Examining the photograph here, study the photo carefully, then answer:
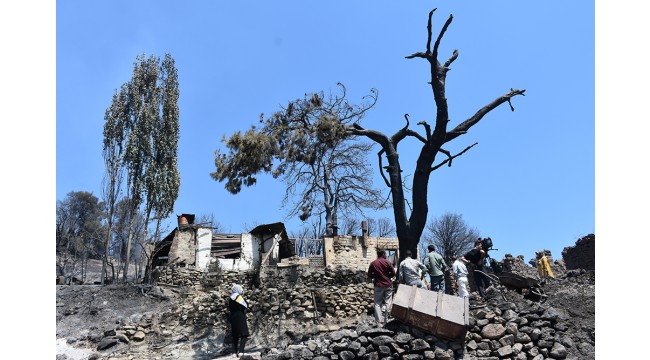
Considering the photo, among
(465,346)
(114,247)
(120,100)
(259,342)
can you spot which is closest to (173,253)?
(120,100)

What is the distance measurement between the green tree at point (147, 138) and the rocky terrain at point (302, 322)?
220 inches

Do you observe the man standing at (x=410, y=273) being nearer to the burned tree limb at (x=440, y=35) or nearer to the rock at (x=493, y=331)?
the rock at (x=493, y=331)

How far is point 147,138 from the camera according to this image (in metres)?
23.8

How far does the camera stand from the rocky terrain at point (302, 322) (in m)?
8.72

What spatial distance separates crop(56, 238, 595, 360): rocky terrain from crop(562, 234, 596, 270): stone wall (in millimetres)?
620

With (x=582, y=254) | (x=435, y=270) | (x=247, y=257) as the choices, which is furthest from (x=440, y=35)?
(x=247, y=257)

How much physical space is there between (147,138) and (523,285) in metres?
18.3

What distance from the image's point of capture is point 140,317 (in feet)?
49.1

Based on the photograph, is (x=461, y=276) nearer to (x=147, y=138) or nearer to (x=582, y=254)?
(x=582, y=254)

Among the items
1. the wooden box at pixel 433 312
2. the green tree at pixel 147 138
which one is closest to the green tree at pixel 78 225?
the green tree at pixel 147 138

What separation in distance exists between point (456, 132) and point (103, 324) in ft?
36.8

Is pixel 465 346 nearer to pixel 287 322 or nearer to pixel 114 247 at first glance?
pixel 287 322

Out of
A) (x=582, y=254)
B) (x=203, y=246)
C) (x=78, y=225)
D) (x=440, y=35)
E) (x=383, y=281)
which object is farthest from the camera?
(x=78, y=225)

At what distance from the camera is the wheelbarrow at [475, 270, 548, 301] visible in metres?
11.2
